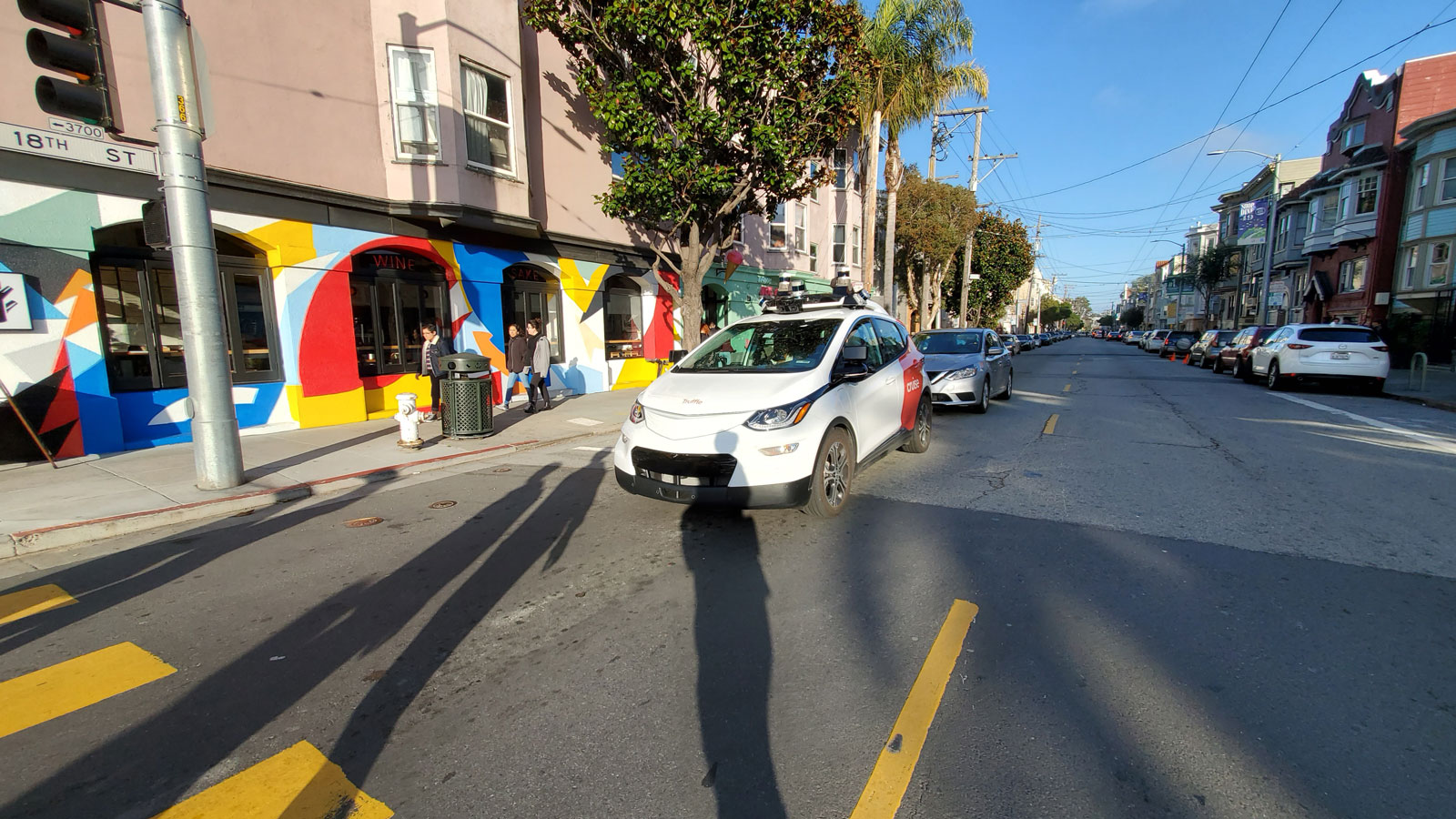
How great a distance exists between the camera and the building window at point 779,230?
2262 centimetres

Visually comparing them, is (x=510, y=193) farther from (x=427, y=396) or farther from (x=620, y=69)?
(x=427, y=396)

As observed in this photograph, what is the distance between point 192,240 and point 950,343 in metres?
11.6

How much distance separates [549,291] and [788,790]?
13.9 meters

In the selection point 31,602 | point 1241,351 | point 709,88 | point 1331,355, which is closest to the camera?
point 31,602

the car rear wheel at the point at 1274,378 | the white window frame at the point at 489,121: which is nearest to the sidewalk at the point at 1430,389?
the car rear wheel at the point at 1274,378

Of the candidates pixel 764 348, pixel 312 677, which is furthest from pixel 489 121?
pixel 312 677

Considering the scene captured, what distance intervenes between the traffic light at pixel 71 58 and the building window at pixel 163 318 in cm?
347

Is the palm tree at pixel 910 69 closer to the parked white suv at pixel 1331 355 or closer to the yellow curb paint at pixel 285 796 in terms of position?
the parked white suv at pixel 1331 355

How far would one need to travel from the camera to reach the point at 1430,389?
14.2 meters

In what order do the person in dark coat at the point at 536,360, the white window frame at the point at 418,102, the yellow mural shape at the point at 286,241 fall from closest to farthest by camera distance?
the yellow mural shape at the point at 286,241 → the white window frame at the point at 418,102 → the person in dark coat at the point at 536,360

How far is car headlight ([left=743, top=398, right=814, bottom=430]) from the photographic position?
4895 mm

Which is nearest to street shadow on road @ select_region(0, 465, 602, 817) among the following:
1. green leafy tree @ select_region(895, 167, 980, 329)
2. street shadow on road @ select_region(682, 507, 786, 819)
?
street shadow on road @ select_region(682, 507, 786, 819)

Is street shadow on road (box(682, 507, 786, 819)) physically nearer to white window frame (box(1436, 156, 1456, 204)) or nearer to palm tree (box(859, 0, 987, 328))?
palm tree (box(859, 0, 987, 328))

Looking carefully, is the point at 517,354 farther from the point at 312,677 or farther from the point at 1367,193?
the point at 1367,193
